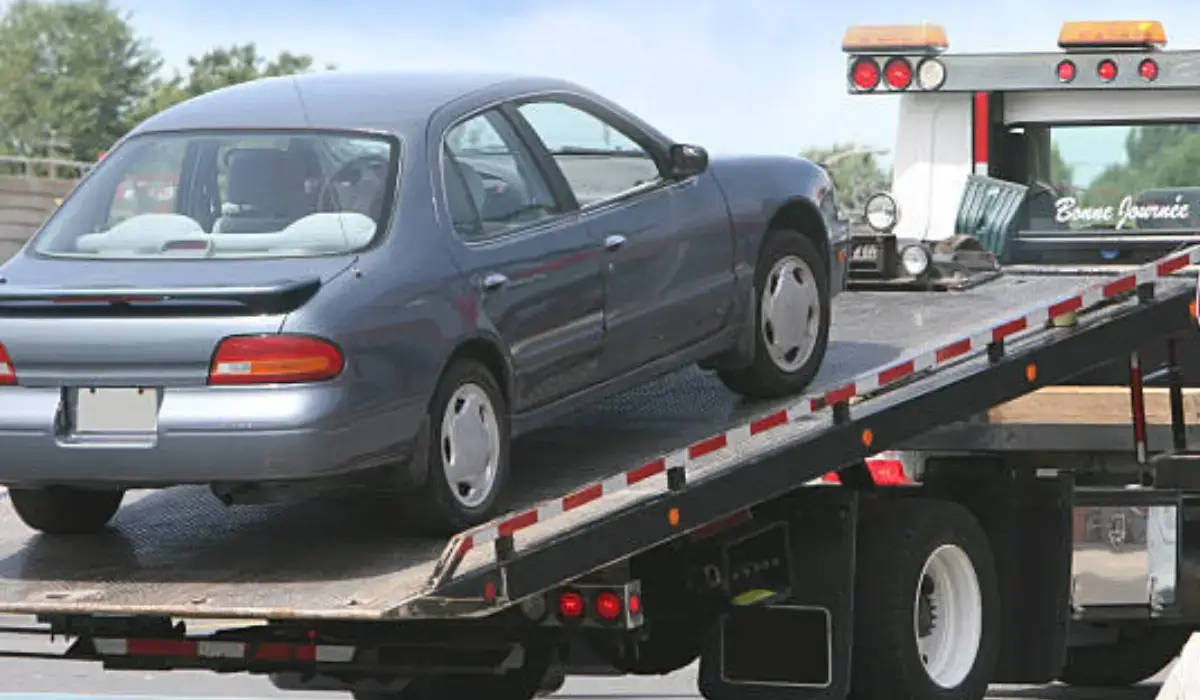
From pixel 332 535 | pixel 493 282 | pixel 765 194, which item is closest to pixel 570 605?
pixel 332 535

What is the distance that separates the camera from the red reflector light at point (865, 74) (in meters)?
13.5

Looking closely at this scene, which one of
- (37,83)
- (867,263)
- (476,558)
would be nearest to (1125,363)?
(867,263)

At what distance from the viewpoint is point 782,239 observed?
9.58m

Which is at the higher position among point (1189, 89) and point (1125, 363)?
point (1189, 89)

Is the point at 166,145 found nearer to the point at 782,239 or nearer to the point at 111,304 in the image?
the point at 111,304

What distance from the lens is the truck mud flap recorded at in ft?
29.1

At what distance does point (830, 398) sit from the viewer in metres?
8.75

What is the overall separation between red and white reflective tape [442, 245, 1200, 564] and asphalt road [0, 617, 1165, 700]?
266 centimetres

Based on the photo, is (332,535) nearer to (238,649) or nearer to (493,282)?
(238,649)

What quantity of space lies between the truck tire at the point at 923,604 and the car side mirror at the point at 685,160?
1.31 metres

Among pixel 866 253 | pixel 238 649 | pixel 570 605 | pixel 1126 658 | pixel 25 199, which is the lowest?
pixel 25 199

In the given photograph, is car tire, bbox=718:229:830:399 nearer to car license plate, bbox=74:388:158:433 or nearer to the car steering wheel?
the car steering wheel

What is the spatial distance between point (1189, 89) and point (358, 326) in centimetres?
683

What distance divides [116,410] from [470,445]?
1007mm
